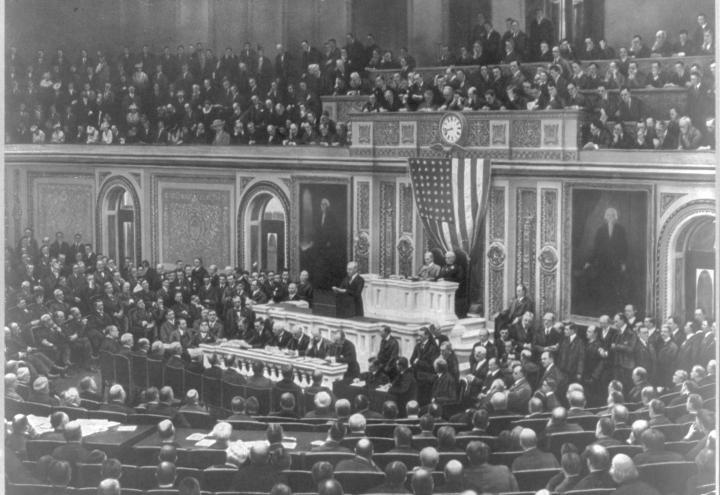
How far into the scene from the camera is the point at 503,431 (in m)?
12.3

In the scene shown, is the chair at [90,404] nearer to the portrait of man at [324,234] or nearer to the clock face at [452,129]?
the portrait of man at [324,234]

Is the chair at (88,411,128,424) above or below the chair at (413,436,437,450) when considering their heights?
above

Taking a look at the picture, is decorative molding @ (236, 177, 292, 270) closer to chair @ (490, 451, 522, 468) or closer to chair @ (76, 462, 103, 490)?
chair @ (76, 462, 103, 490)

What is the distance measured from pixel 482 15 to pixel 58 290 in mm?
6358

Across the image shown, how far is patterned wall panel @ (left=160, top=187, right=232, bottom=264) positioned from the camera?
1466 centimetres

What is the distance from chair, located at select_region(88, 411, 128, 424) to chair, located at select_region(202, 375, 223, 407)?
0.95 metres

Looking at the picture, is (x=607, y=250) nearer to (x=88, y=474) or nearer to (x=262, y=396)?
(x=262, y=396)

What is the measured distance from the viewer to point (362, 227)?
555 inches

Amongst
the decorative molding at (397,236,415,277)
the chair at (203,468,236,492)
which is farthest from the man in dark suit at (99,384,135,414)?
the decorative molding at (397,236,415,277)

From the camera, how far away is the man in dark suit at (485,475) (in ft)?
39.0

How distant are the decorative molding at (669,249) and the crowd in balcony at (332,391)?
0.26 metres

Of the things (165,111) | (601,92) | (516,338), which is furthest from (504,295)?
(165,111)

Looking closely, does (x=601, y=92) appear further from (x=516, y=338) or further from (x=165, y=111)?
(x=165, y=111)

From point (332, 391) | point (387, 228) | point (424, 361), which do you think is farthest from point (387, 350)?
point (387, 228)
